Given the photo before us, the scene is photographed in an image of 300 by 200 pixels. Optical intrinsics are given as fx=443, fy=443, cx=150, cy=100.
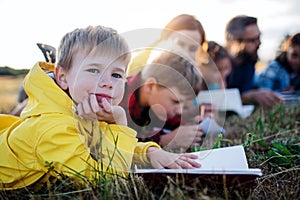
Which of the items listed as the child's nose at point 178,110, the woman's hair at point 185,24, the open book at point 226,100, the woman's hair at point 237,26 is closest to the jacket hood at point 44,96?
the child's nose at point 178,110

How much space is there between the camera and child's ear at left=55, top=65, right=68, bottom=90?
1257 mm

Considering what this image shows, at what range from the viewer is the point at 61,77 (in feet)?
4.17

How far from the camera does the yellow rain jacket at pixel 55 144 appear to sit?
3.75 ft

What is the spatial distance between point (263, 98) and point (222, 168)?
251 cm

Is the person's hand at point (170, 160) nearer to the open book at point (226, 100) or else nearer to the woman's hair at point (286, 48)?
the open book at point (226, 100)

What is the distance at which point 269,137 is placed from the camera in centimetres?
187

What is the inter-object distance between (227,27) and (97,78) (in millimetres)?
2930

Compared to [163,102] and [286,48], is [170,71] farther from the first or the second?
[286,48]

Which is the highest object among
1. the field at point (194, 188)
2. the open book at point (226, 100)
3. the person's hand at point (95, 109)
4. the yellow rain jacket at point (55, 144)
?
the person's hand at point (95, 109)

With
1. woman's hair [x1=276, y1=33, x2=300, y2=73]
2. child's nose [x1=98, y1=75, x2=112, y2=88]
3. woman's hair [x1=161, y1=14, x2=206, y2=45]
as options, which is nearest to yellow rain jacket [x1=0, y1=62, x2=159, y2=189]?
child's nose [x1=98, y1=75, x2=112, y2=88]

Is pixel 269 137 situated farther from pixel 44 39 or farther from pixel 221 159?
pixel 44 39

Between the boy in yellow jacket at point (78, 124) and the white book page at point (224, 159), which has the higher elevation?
the boy in yellow jacket at point (78, 124)

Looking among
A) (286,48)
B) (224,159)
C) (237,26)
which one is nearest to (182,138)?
(224,159)

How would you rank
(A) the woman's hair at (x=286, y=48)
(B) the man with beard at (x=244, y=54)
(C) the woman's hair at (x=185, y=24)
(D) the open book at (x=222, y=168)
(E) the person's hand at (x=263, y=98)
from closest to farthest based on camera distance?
1. (D) the open book at (x=222, y=168)
2. (C) the woman's hair at (x=185, y=24)
3. (E) the person's hand at (x=263, y=98)
4. (B) the man with beard at (x=244, y=54)
5. (A) the woman's hair at (x=286, y=48)
